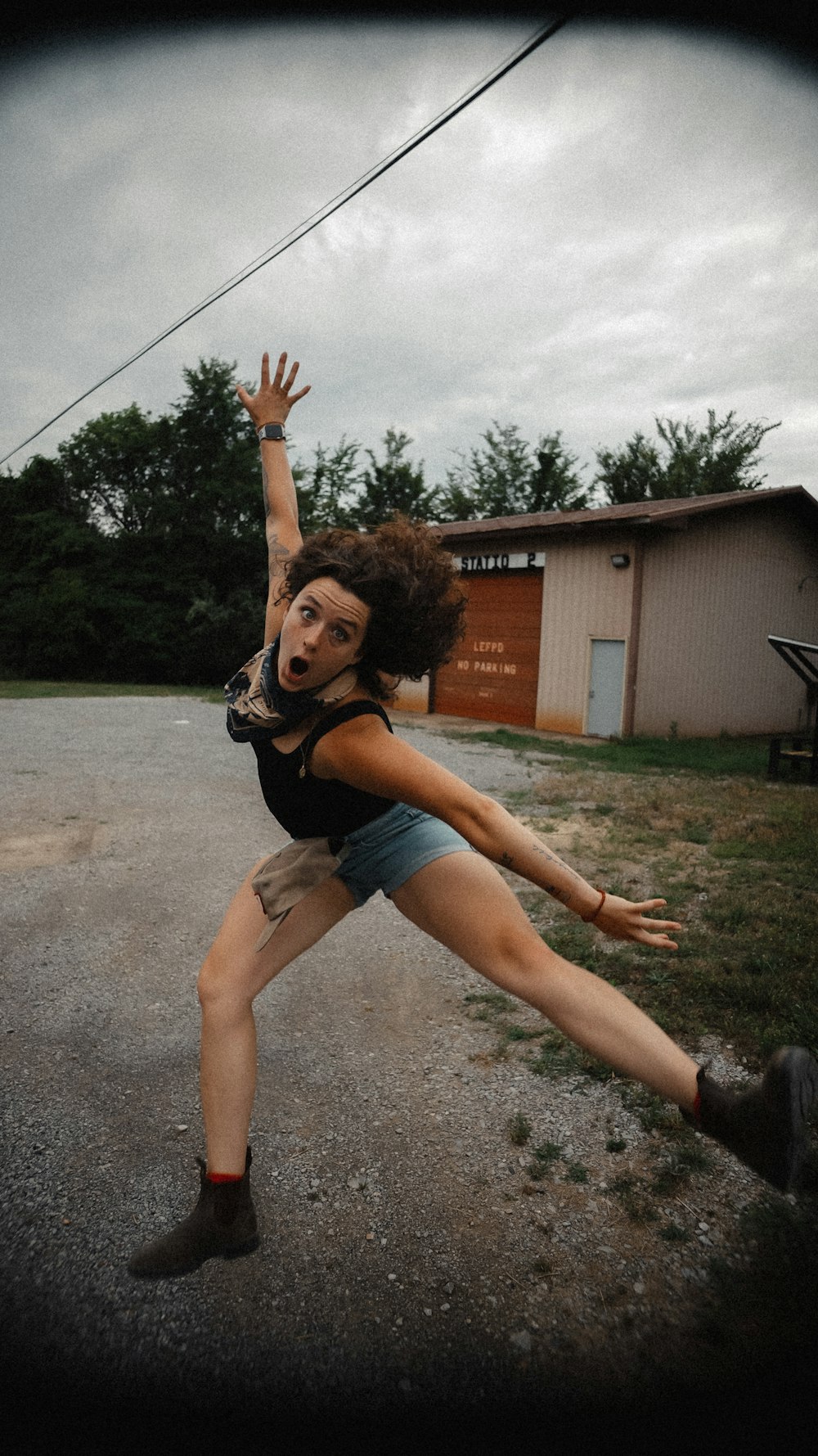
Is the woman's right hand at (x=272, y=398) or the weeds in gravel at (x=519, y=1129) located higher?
the woman's right hand at (x=272, y=398)

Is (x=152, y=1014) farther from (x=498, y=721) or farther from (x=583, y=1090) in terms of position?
(x=498, y=721)

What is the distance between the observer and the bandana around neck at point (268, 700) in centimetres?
192

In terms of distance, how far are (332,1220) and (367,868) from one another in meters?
0.92

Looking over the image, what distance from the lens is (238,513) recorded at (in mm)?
24625

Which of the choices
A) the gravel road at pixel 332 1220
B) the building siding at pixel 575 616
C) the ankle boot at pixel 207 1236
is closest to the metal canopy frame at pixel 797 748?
the building siding at pixel 575 616

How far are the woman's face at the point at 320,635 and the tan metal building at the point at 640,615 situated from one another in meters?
11.7

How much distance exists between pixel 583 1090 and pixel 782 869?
10.8 ft

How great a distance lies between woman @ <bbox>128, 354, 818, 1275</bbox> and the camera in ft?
5.76

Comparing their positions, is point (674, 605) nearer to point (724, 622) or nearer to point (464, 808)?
point (724, 622)

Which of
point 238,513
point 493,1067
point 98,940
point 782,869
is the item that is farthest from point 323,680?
point 238,513

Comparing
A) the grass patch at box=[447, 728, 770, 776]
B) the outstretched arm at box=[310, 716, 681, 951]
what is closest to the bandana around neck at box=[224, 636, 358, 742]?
the outstretched arm at box=[310, 716, 681, 951]

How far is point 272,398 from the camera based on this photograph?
2738 millimetres

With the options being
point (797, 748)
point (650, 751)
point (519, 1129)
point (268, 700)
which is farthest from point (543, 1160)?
point (650, 751)

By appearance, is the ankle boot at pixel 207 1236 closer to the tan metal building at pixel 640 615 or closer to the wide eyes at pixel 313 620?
the wide eyes at pixel 313 620
